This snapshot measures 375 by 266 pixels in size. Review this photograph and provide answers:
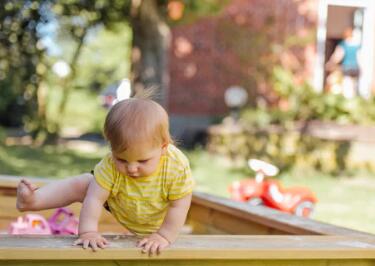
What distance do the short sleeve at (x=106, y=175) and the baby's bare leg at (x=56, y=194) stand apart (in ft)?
0.41

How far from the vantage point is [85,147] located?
42.4 feet

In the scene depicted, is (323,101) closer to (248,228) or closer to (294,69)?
(294,69)

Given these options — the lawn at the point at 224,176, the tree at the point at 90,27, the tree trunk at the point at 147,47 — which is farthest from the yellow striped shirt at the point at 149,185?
the tree trunk at the point at 147,47

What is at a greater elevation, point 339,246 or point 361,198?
point 339,246

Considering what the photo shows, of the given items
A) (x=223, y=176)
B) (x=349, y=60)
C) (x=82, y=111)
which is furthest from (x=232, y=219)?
(x=82, y=111)

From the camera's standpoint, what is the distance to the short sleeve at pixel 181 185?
2.28m

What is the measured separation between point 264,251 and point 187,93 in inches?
397

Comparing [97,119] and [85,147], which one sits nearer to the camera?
[85,147]

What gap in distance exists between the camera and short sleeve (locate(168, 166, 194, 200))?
228 cm

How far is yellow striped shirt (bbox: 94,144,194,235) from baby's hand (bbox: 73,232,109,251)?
22 cm

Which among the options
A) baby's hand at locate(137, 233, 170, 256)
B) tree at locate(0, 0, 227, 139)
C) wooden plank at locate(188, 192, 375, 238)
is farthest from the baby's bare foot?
tree at locate(0, 0, 227, 139)

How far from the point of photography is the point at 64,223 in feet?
11.3

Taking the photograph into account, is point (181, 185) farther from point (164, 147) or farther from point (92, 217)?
point (92, 217)

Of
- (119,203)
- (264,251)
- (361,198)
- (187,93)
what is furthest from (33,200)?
(187,93)
